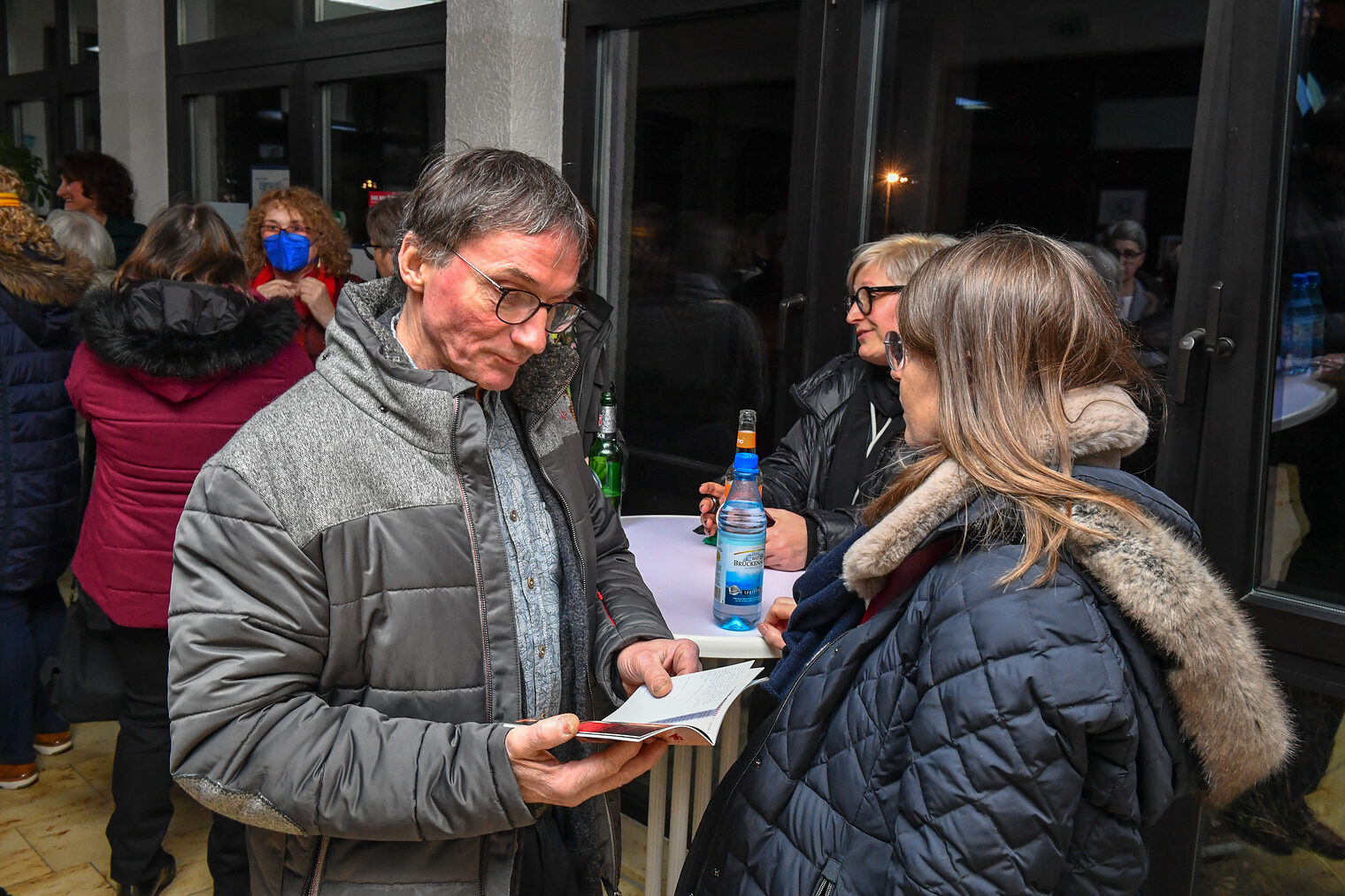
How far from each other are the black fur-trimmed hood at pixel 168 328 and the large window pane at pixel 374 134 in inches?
75.8

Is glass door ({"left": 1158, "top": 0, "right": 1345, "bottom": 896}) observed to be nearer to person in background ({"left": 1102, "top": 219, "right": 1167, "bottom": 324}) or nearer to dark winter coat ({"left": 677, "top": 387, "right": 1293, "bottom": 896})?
person in background ({"left": 1102, "top": 219, "right": 1167, "bottom": 324})

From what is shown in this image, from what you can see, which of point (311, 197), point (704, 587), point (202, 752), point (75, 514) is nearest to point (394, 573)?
point (202, 752)

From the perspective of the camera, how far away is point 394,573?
50.1 inches

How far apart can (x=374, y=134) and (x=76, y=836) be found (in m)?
3.03

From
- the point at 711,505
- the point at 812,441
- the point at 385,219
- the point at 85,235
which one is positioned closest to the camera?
the point at 711,505

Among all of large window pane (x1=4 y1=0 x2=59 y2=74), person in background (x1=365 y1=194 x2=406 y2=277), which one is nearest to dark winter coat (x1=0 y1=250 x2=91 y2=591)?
person in background (x1=365 y1=194 x2=406 y2=277)

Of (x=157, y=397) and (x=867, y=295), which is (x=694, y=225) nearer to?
(x=867, y=295)

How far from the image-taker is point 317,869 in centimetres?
128

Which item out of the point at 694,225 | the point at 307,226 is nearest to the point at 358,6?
the point at 307,226

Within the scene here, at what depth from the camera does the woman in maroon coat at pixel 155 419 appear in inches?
99.9

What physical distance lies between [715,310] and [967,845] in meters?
2.58

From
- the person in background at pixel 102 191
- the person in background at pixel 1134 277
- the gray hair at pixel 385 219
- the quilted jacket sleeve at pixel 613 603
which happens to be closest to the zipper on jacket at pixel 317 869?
the quilted jacket sleeve at pixel 613 603

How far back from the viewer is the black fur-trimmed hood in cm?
251

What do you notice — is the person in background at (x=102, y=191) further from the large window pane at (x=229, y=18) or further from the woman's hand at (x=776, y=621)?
the woman's hand at (x=776, y=621)
